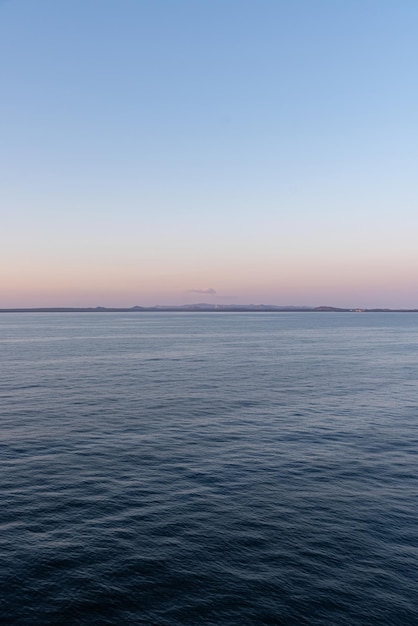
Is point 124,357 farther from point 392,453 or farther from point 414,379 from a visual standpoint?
point 392,453

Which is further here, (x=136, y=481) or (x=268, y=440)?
(x=268, y=440)

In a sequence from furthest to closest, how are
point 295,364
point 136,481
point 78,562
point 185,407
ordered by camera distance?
point 295,364
point 185,407
point 136,481
point 78,562

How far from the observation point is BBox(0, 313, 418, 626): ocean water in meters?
27.3

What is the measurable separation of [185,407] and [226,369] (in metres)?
41.4

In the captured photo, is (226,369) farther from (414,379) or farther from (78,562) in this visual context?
(78,562)

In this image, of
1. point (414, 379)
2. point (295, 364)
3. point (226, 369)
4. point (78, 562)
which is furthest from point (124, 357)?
point (78, 562)

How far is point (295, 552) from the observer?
105ft

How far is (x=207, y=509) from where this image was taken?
125 ft

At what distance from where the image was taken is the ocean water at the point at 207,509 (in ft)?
89.5

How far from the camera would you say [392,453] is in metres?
52.2

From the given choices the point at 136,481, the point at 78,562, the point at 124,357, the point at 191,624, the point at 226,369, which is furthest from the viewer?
the point at 124,357

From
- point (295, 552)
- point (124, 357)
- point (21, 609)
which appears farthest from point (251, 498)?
point (124, 357)

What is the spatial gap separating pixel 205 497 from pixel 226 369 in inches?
2859

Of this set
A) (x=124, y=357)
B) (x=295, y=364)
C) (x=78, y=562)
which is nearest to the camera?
(x=78, y=562)
